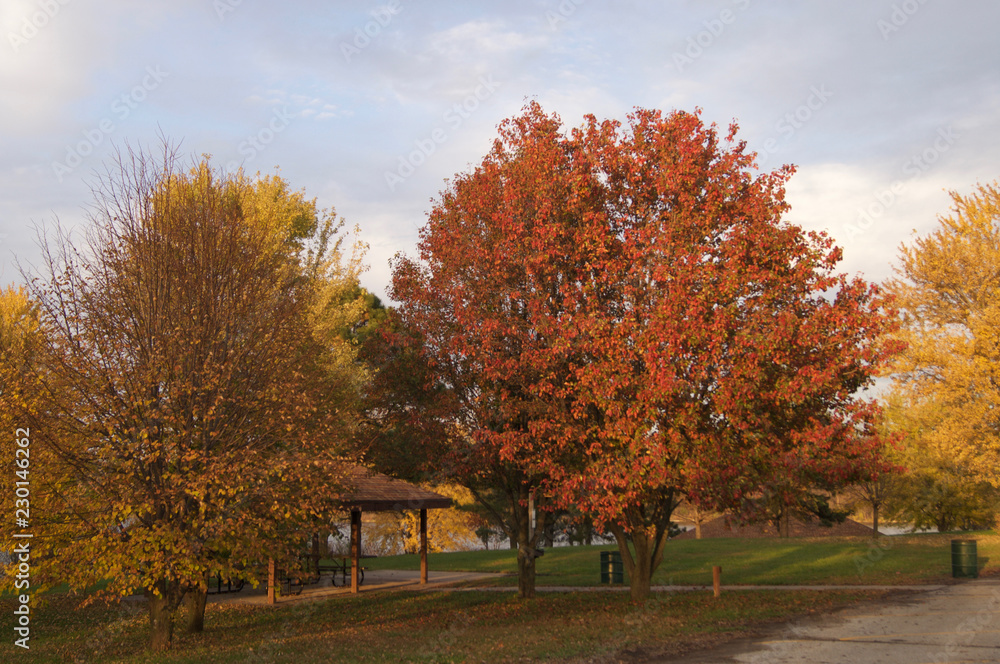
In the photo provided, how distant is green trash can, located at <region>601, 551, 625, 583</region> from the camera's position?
2203 centimetres

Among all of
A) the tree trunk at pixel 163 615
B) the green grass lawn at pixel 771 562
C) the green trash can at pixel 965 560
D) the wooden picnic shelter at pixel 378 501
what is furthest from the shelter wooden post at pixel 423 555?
the green trash can at pixel 965 560

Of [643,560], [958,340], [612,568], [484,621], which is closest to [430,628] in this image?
[484,621]

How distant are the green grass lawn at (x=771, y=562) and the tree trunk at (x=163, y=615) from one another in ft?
38.2

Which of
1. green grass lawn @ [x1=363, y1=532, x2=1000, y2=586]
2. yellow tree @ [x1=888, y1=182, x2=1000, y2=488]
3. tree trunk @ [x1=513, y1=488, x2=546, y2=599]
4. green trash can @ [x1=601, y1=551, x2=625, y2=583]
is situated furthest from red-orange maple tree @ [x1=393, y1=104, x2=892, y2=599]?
yellow tree @ [x1=888, y1=182, x2=1000, y2=488]

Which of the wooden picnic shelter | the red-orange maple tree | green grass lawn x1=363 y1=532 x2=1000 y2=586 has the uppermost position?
the red-orange maple tree

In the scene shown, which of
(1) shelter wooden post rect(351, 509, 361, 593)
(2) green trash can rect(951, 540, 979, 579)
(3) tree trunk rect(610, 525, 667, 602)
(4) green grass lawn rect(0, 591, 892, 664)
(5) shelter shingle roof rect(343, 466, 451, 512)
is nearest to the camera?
(4) green grass lawn rect(0, 591, 892, 664)

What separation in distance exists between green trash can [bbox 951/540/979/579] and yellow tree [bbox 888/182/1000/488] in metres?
8.83

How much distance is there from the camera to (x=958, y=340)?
29.1m

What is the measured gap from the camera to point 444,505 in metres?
24.0

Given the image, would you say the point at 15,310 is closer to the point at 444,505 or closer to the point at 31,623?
the point at 31,623

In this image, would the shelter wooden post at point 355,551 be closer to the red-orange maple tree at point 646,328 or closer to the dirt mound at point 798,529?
the red-orange maple tree at point 646,328

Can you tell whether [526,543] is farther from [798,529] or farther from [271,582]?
[798,529]

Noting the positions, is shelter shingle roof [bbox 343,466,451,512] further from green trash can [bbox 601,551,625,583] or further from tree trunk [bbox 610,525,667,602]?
tree trunk [bbox 610,525,667,602]

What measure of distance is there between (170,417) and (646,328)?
7.47 meters
